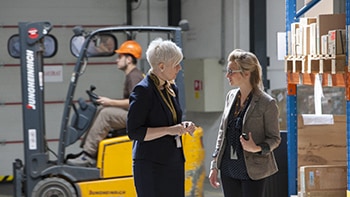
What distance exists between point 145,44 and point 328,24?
309 inches

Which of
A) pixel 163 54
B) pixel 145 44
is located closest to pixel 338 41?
pixel 163 54

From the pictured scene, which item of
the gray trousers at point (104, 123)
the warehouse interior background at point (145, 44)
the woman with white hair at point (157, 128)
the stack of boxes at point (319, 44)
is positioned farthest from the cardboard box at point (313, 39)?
the warehouse interior background at point (145, 44)

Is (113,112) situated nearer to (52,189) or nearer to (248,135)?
(52,189)

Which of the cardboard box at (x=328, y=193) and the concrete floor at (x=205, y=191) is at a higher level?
the cardboard box at (x=328, y=193)

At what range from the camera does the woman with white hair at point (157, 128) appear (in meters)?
5.25

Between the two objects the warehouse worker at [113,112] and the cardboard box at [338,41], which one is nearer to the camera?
the cardboard box at [338,41]

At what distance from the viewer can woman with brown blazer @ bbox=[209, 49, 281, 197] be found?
213 inches

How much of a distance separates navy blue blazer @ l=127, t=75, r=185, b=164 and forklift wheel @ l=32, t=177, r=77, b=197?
334 centimetres

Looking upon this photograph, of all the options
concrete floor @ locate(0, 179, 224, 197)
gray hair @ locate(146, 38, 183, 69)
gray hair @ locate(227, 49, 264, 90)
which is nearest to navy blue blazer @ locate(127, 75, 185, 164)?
gray hair @ locate(146, 38, 183, 69)

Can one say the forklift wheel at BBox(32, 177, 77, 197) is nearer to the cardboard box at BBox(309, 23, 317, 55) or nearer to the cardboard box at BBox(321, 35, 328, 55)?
the cardboard box at BBox(309, 23, 317, 55)

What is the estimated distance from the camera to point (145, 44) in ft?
43.5

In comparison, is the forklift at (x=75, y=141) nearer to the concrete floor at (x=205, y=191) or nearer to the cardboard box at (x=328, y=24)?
the concrete floor at (x=205, y=191)

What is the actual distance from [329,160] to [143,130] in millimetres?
1986

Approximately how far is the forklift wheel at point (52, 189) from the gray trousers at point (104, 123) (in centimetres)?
54
